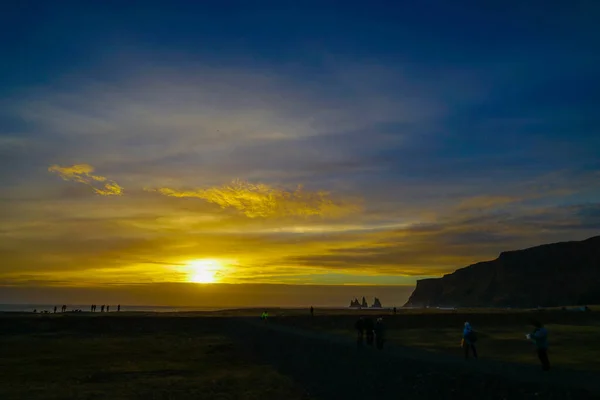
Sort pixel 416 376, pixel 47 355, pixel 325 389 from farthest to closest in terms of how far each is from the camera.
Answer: pixel 47 355 → pixel 325 389 → pixel 416 376

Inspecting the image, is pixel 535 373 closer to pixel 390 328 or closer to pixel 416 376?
pixel 416 376

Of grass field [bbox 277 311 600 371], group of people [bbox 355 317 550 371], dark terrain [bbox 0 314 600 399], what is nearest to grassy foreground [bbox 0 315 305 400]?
dark terrain [bbox 0 314 600 399]

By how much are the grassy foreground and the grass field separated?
1192 cm

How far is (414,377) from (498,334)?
28.8 metres

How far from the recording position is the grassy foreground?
67.9ft

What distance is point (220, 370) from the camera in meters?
26.8

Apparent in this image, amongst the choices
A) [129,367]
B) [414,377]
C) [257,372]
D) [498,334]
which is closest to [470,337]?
[414,377]

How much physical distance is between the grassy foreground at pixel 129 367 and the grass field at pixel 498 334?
1192 centimetres

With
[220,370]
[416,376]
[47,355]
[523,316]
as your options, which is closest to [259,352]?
[220,370]

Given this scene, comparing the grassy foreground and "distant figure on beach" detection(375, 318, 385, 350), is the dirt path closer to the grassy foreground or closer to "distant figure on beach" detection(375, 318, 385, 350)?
"distant figure on beach" detection(375, 318, 385, 350)

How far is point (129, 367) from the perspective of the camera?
27891mm

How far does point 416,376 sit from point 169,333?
3923 centimetres

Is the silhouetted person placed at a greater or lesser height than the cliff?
lesser

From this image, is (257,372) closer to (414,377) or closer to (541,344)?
(414,377)
